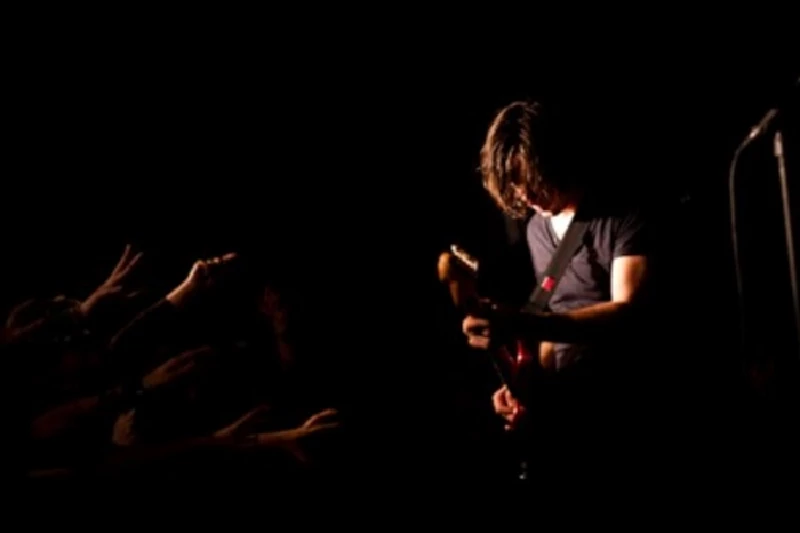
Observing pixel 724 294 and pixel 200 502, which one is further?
pixel 724 294

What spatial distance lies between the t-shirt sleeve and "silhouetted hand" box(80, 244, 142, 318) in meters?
2.42

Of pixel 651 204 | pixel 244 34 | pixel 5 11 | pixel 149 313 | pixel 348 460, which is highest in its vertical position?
pixel 5 11

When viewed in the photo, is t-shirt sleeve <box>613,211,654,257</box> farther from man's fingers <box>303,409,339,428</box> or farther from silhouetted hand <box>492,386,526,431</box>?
man's fingers <box>303,409,339,428</box>

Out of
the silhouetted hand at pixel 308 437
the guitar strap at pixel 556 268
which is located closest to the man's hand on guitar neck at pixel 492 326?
the guitar strap at pixel 556 268

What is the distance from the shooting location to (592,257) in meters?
2.70

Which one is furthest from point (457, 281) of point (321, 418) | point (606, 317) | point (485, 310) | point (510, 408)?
point (321, 418)

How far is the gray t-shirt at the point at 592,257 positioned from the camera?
2.51m

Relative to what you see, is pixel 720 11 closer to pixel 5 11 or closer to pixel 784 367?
pixel 784 367

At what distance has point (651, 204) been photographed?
255 centimetres

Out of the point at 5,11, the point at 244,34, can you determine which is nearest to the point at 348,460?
the point at 244,34

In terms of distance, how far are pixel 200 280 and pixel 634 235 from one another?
2312mm

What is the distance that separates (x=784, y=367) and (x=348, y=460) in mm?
2722

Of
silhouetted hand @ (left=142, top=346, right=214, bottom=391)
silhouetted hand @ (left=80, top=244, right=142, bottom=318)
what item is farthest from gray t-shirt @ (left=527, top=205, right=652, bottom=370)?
silhouetted hand @ (left=80, top=244, right=142, bottom=318)

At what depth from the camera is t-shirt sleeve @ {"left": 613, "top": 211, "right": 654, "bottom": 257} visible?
2.48 metres
